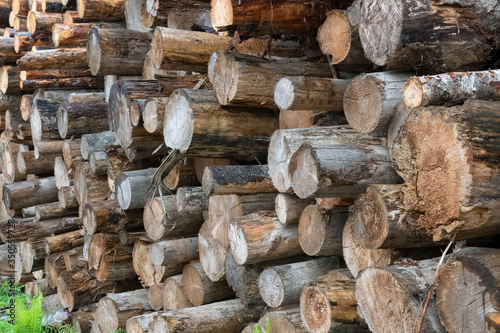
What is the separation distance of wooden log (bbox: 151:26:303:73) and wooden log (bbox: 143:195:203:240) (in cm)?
88

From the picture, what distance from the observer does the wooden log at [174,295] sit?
3.62 metres

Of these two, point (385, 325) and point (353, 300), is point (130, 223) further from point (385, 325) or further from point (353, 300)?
point (385, 325)

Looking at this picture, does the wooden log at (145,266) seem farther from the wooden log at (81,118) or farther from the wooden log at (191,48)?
the wooden log at (191,48)

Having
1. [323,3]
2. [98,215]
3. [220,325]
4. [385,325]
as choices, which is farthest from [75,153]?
[385,325]

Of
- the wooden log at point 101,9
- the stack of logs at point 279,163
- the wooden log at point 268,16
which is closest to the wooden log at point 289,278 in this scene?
the stack of logs at point 279,163

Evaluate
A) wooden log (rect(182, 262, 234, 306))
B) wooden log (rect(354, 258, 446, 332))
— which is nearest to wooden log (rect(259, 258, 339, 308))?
wooden log (rect(182, 262, 234, 306))

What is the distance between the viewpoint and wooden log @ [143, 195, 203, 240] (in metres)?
3.55

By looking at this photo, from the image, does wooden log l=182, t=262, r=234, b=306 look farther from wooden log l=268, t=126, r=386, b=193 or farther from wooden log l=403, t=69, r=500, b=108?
wooden log l=403, t=69, r=500, b=108

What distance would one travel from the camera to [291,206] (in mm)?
2727

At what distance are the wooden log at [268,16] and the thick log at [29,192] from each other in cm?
388

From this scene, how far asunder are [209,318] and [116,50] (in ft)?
6.95

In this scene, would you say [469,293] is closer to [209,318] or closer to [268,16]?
[268,16]

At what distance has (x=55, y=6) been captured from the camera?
5.36m

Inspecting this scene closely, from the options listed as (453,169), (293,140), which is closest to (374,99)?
(293,140)
